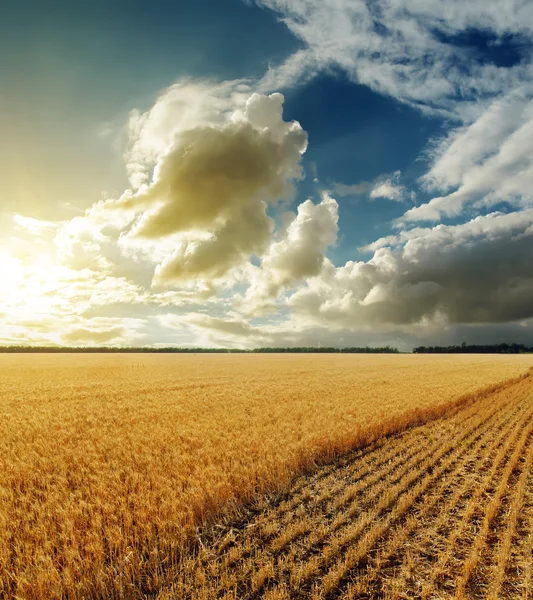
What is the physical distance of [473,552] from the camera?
5543 millimetres

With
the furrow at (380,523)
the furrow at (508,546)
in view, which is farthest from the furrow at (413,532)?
the furrow at (508,546)

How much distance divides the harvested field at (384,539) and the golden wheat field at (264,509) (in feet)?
0.09

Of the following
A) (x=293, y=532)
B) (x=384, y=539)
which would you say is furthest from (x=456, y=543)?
(x=293, y=532)

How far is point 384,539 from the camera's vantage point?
600 cm

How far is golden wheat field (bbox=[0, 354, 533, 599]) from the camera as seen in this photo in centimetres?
497

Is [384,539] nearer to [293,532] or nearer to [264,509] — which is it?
[293,532]

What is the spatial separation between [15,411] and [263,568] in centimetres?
1713

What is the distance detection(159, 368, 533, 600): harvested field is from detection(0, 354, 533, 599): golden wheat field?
3 centimetres

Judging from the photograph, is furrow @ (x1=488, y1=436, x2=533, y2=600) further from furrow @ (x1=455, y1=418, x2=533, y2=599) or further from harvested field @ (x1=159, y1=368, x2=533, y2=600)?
furrow @ (x1=455, y1=418, x2=533, y2=599)

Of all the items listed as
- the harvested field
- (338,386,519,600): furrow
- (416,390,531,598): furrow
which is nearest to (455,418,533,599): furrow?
the harvested field

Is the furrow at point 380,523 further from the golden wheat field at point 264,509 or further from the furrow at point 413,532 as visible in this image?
the furrow at point 413,532

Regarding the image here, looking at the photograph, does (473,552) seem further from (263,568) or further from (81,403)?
(81,403)

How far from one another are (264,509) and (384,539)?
2.35 m

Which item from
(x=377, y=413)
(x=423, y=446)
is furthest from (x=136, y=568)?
(x=377, y=413)
